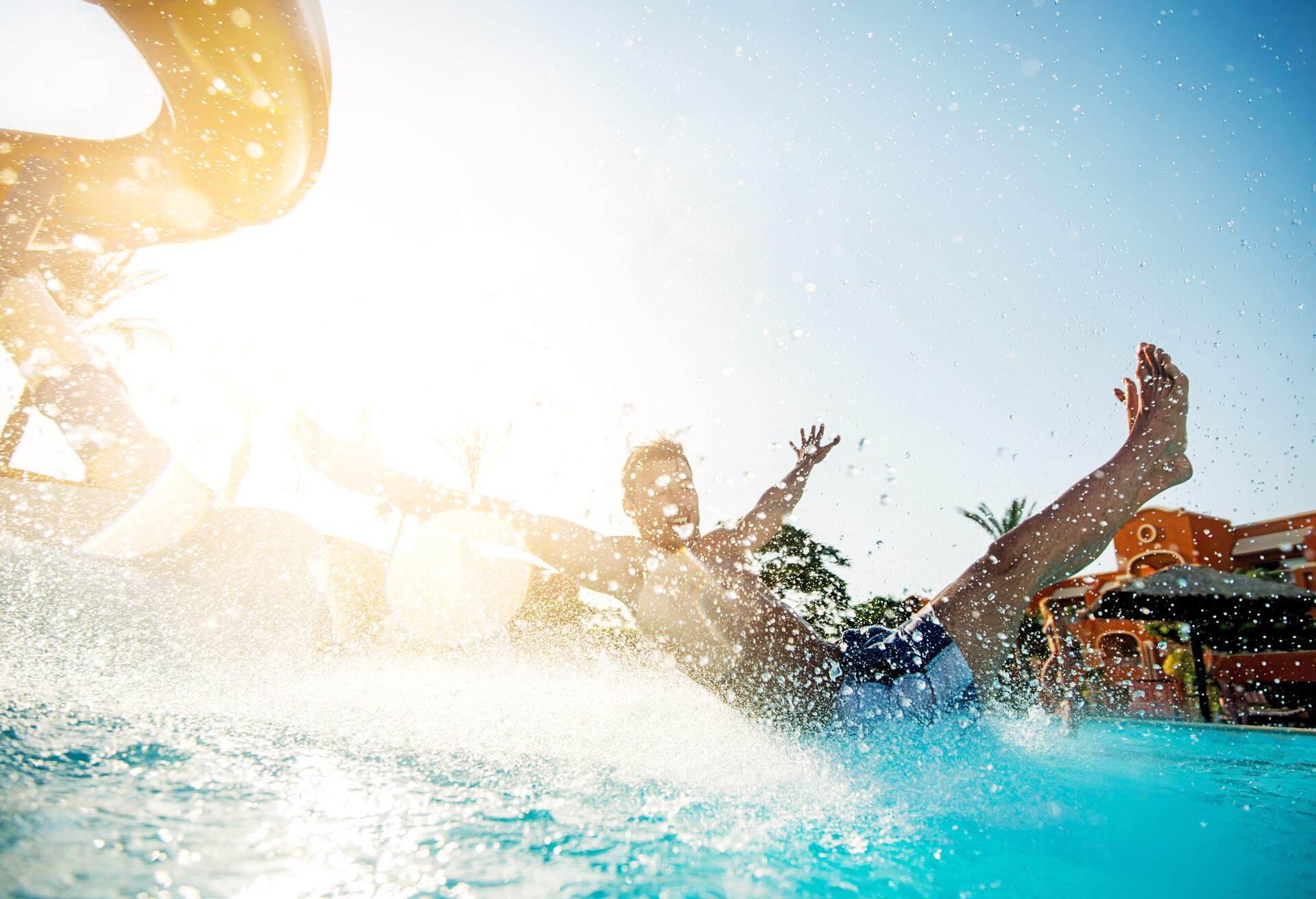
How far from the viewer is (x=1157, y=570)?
51.2 feet

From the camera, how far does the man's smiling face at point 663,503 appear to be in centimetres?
316

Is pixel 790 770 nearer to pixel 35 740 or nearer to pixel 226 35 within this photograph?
pixel 35 740

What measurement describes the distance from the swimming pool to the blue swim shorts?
0.11 metres

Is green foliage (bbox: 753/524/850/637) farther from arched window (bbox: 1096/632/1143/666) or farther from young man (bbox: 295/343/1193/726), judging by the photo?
young man (bbox: 295/343/1193/726)

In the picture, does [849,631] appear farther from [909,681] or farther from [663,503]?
[663,503]

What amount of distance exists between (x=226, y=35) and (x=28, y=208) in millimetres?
1769

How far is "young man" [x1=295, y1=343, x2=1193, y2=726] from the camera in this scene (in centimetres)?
213

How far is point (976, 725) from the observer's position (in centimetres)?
226

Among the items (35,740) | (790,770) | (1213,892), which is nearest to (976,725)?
(790,770)

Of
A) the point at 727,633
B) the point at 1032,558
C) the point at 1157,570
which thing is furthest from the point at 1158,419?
the point at 1157,570

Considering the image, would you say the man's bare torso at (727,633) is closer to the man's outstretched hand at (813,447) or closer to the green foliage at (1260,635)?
the man's outstretched hand at (813,447)

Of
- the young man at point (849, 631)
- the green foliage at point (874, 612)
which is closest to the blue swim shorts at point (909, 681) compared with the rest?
the young man at point (849, 631)

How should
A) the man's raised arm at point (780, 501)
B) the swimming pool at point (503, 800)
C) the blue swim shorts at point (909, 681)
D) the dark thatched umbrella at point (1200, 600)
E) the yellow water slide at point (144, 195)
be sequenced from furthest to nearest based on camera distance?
the dark thatched umbrella at point (1200, 600), the man's raised arm at point (780, 501), the yellow water slide at point (144, 195), the blue swim shorts at point (909, 681), the swimming pool at point (503, 800)

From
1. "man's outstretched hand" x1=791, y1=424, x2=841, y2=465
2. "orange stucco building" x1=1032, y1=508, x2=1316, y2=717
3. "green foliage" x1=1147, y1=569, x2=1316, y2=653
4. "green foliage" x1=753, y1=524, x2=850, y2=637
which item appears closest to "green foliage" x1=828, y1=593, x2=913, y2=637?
"green foliage" x1=753, y1=524, x2=850, y2=637
